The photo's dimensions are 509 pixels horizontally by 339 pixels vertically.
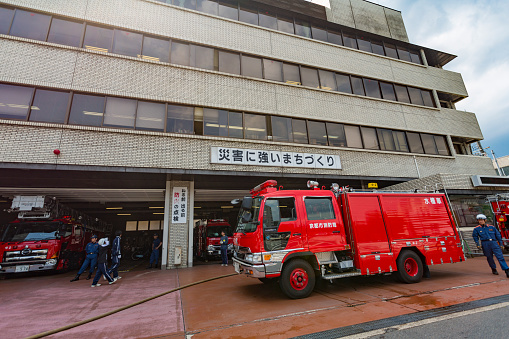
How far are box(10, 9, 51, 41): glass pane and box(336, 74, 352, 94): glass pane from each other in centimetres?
1505

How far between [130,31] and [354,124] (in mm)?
12875

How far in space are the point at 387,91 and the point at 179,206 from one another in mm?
15139

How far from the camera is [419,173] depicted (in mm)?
14203

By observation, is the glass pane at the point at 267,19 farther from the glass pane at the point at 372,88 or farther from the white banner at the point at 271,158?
the white banner at the point at 271,158

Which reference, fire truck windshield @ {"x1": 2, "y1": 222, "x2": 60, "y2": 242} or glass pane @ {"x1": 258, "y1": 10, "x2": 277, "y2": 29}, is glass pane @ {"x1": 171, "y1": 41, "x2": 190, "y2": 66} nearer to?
glass pane @ {"x1": 258, "y1": 10, "x2": 277, "y2": 29}

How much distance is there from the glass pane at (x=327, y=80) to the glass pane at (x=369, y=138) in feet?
10.4

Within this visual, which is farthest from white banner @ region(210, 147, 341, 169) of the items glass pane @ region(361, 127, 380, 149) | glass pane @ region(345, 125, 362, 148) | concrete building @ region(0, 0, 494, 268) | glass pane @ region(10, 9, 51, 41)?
glass pane @ region(10, 9, 51, 41)

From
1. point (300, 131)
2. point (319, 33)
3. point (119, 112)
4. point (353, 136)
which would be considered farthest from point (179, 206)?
point (319, 33)

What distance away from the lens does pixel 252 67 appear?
12.9 metres

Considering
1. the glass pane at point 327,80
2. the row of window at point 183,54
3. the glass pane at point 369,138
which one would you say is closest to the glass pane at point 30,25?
the row of window at point 183,54

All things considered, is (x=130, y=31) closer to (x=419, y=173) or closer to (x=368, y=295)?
(x=368, y=295)

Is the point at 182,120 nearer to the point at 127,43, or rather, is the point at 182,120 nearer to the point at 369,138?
the point at 127,43

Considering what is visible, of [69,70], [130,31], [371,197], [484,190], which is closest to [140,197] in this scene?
[69,70]

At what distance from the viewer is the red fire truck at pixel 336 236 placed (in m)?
5.43
